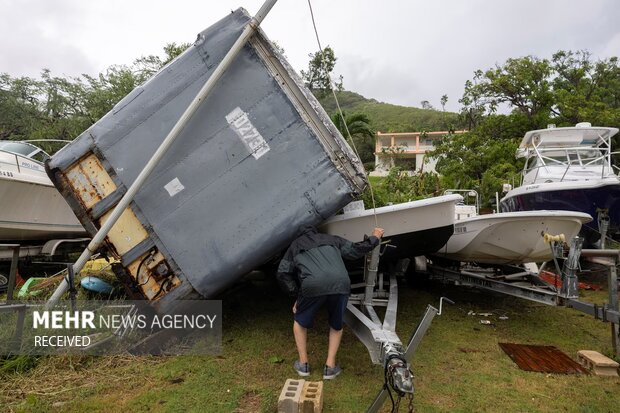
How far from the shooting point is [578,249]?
4.02 meters

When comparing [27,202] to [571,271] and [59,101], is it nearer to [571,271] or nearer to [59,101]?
[571,271]

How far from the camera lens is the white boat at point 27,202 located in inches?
257

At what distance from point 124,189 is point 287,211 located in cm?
155

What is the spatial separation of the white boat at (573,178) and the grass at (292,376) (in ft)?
11.3

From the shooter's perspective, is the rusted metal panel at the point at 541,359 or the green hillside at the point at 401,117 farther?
the green hillside at the point at 401,117

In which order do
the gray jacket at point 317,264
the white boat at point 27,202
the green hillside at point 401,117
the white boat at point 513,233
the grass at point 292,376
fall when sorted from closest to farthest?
the grass at point 292,376
the gray jacket at point 317,264
the white boat at point 513,233
the white boat at point 27,202
the green hillside at point 401,117

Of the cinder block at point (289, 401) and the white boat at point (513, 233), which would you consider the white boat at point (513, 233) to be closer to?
the white boat at point (513, 233)

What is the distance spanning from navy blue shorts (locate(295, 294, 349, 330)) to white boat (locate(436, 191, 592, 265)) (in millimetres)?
2469

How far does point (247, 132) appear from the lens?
12.7 feet

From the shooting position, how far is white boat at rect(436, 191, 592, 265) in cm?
462

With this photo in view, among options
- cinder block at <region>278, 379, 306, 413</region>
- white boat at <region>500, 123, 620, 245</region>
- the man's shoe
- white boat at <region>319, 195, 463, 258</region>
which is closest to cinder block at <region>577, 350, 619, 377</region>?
white boat at <region>319, 195, 463, 258</region>

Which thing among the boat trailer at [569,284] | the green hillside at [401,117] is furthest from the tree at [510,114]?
the green hillside at [401,117]

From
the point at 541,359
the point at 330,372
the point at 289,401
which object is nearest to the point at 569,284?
the point at 541,359

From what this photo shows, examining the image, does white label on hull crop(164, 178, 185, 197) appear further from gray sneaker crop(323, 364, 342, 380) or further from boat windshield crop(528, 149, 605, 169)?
boat windshield crop(528, 149, 605, 169)
